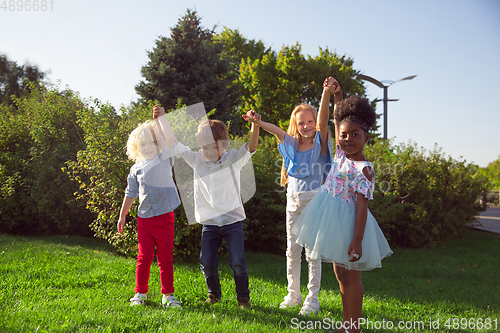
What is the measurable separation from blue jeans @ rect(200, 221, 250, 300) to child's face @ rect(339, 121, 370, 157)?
1340mm

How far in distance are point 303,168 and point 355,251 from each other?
116 cm

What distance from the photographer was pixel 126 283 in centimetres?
440

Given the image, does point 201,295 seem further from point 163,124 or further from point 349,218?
point 349,218

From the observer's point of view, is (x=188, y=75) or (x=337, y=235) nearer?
(x=337, y=235)

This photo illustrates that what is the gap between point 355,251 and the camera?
2498 millimetres

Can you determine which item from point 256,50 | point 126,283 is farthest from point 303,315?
point 256,50

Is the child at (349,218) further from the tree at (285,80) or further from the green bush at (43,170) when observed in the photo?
the tree at (285,80)

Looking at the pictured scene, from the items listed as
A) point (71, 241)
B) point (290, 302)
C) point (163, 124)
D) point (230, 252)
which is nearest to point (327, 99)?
point (163, 124)

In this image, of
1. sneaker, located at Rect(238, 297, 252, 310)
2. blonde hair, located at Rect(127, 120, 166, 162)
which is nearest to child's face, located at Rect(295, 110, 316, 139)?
blonde hair, located at Rect(127, 120, 166, 162)

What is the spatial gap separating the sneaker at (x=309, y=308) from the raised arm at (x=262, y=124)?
1.69 meters

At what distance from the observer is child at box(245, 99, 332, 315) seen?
3.42m

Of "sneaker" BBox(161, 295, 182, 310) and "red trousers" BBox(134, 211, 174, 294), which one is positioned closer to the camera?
"sneaker" BBox(161, 295, 182, 310)

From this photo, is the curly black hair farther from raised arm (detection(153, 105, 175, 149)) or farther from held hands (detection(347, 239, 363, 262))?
raised arm (detection(153, 105, 175, 149))

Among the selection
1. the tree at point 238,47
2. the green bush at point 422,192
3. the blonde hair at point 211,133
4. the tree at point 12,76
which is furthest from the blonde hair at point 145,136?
the tree at point 12,76
